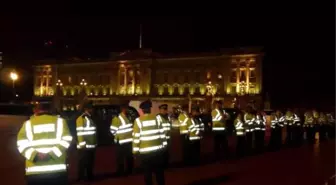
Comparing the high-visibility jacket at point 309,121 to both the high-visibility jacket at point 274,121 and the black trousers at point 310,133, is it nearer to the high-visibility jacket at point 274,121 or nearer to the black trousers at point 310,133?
the black trousers at point 310,133

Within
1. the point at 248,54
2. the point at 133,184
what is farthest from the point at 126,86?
the point at 133,184

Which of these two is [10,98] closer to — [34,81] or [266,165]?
[266,165]

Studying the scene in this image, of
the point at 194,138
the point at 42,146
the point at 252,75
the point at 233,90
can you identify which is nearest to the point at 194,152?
the point at 194,138

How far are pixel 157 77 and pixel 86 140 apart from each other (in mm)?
92831

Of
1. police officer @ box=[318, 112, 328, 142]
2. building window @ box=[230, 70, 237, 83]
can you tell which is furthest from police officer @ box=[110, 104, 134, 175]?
building window @ box=[230, 70, 237, 83]

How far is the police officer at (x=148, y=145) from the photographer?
9.60 meters

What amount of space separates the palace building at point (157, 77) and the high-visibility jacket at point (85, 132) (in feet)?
252

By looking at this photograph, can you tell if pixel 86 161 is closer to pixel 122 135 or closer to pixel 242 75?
pixel 122 135

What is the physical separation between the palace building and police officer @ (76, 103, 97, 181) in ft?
252

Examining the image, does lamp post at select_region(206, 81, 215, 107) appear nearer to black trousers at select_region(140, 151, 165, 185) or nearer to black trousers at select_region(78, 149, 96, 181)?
black trousers at select_region(78, 149, 96, 181)

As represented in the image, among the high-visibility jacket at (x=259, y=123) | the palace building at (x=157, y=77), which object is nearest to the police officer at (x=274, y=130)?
the high-visibility jacket at (x=259, y=123)

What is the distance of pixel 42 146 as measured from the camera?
690 centimetres

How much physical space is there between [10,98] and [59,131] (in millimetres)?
46018

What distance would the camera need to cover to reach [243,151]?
62.7ft
